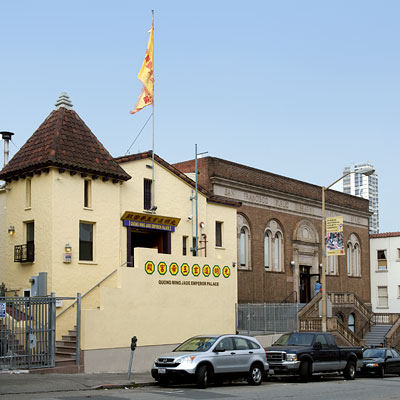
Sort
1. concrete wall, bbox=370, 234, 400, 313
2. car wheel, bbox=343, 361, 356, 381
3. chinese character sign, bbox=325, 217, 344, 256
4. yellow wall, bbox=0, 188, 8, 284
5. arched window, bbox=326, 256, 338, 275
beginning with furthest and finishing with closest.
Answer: concrete wall, bbox=370, 234, 400, 313 < arched window, bbox=326, 256, 338, 275 < chinese character sign, bbox=325, 217, 344, 256 < yellow wall, bbox=0, 188, 8, 284 < car wheel, bbox=343, 361, 356, 381

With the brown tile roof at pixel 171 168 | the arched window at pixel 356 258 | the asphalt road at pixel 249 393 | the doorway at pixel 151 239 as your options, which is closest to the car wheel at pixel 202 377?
the asphalt road at pixel 249 393

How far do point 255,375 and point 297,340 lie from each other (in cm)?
311

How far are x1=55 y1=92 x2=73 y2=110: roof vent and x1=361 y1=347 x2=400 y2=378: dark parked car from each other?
15.3m

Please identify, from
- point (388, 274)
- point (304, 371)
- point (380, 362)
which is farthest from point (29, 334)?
point (388, 274)

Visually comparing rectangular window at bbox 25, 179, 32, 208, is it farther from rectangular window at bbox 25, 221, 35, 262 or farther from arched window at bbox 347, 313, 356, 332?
arched window at bbox 347, 313, 356, 332

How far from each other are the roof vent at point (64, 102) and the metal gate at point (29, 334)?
8539 millimetres

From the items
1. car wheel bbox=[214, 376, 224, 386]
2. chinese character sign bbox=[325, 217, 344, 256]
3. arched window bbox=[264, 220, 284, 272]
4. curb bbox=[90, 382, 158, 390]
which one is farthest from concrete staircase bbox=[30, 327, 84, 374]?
arched window bbox=[264, 220, 284, 272]

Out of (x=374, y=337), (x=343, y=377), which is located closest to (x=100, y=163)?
(x=343, y=377)

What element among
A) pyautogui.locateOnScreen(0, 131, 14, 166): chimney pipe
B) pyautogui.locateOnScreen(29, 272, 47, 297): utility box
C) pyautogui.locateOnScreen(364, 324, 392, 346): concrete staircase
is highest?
pyautogui.locateOnScreen(0, 131, 14, 166): chimney pipe

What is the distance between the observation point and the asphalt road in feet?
53.0

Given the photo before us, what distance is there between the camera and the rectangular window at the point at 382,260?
52719 mm

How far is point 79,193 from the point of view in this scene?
80.6ft

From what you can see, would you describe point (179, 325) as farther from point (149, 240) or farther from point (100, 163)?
point (100, 163)

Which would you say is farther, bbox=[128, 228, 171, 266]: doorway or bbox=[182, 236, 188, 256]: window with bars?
bbox=[182, 236, 188, 256]: window with bars
